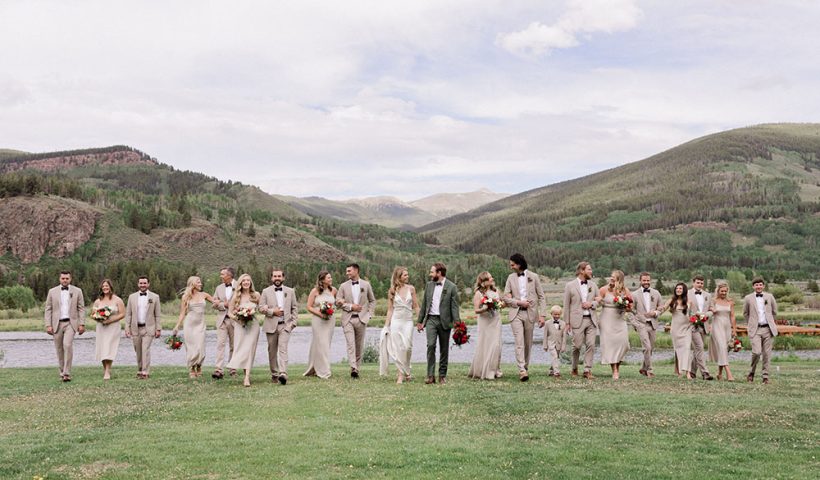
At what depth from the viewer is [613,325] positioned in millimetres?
22016

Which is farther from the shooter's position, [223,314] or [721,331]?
[721,331]

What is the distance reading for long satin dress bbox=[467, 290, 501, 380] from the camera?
20.9 meters

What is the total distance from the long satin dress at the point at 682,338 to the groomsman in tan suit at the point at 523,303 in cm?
469

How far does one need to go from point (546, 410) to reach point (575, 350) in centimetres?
559

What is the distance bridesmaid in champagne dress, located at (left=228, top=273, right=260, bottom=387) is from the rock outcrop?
133090 mm

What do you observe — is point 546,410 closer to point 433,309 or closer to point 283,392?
point 433,309

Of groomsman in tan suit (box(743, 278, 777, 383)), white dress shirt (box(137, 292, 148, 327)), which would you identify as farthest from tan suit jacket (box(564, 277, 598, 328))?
white dress shirt (box(137, 292, 148, 327))

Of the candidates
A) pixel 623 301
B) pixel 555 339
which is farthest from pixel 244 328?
pixel 623 301

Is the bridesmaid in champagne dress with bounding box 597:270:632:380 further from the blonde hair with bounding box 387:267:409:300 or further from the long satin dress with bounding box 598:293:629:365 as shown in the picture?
the blonde hair with bounding box 387:267:409:300

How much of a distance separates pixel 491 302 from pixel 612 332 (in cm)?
386

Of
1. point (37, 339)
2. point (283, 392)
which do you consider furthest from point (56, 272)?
point (283, 392)

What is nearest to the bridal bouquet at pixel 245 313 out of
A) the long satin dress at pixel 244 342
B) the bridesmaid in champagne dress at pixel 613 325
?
the long satin dress at pixel 244 342

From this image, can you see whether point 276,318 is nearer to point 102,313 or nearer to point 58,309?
point 102,313

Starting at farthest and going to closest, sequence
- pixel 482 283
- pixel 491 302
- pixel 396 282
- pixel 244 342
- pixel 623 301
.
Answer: pixel 623 301, pixel 244 342, pixel 482 283, pixel 396 282, pixel 491 302
